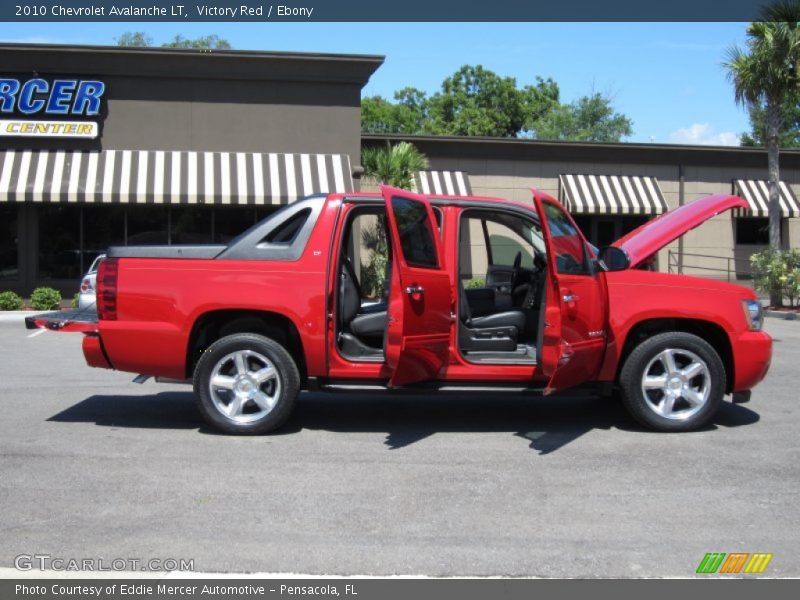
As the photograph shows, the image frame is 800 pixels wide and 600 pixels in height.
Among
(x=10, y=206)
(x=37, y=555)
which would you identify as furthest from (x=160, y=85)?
(x=37, y=555)

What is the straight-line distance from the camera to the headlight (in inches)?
286

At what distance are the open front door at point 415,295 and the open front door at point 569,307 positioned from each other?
824mm

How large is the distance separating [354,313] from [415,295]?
3.91 ft

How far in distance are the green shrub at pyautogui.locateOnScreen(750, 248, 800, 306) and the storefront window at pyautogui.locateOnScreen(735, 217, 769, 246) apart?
632cm

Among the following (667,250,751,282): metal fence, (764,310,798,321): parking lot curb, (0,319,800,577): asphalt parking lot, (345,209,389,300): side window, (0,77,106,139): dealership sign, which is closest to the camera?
(0,319,800,577): asphalt parking lot

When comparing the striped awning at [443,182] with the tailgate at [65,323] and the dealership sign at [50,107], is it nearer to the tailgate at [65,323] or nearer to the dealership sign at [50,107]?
the dealership sign at [50,107]

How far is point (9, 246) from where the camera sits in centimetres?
2150

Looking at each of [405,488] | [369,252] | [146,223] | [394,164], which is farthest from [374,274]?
[405,488]

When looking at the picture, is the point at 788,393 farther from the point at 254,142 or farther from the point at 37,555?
the point at 254,142

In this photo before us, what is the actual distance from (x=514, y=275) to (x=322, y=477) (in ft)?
10.4

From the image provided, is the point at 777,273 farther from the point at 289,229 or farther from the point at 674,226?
the point at 289,229
